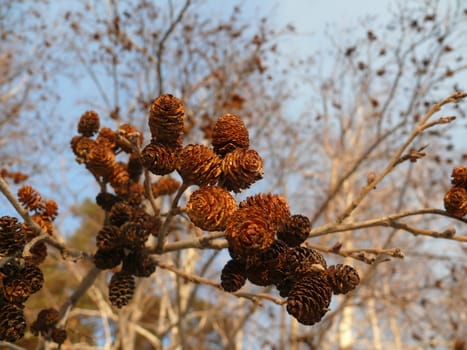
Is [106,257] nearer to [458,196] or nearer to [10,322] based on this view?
[10,322]

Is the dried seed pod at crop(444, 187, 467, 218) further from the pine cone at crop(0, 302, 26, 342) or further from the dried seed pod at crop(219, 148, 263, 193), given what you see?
the pine cone at crop(0, 302, 26, 342)

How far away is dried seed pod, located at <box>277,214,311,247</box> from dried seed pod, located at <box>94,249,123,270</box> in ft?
2.33

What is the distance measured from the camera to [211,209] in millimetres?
1121

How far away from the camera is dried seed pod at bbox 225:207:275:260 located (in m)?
1.03

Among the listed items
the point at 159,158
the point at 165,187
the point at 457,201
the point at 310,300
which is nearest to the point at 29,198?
the point at 165,187

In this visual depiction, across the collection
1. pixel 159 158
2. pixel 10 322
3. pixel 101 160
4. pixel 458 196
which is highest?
pixel 458 196

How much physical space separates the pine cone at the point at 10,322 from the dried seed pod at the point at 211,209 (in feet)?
1.75

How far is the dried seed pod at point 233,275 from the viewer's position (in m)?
1.23

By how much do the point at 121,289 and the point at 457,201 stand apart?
112 cm

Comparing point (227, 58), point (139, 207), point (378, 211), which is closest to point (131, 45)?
point (227, 58)

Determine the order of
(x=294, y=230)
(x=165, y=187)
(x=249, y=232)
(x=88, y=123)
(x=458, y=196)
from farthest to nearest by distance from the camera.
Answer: (x=165, y=187)
(x=88, y=123)
(x=458, y=196)
(x=294, y=230)
(x=249, y=232)

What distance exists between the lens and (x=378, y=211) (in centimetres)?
1095

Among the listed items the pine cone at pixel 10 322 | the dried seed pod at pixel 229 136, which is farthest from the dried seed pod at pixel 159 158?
the pine cone at pixel 10 322

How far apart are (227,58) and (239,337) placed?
5.97 meters
